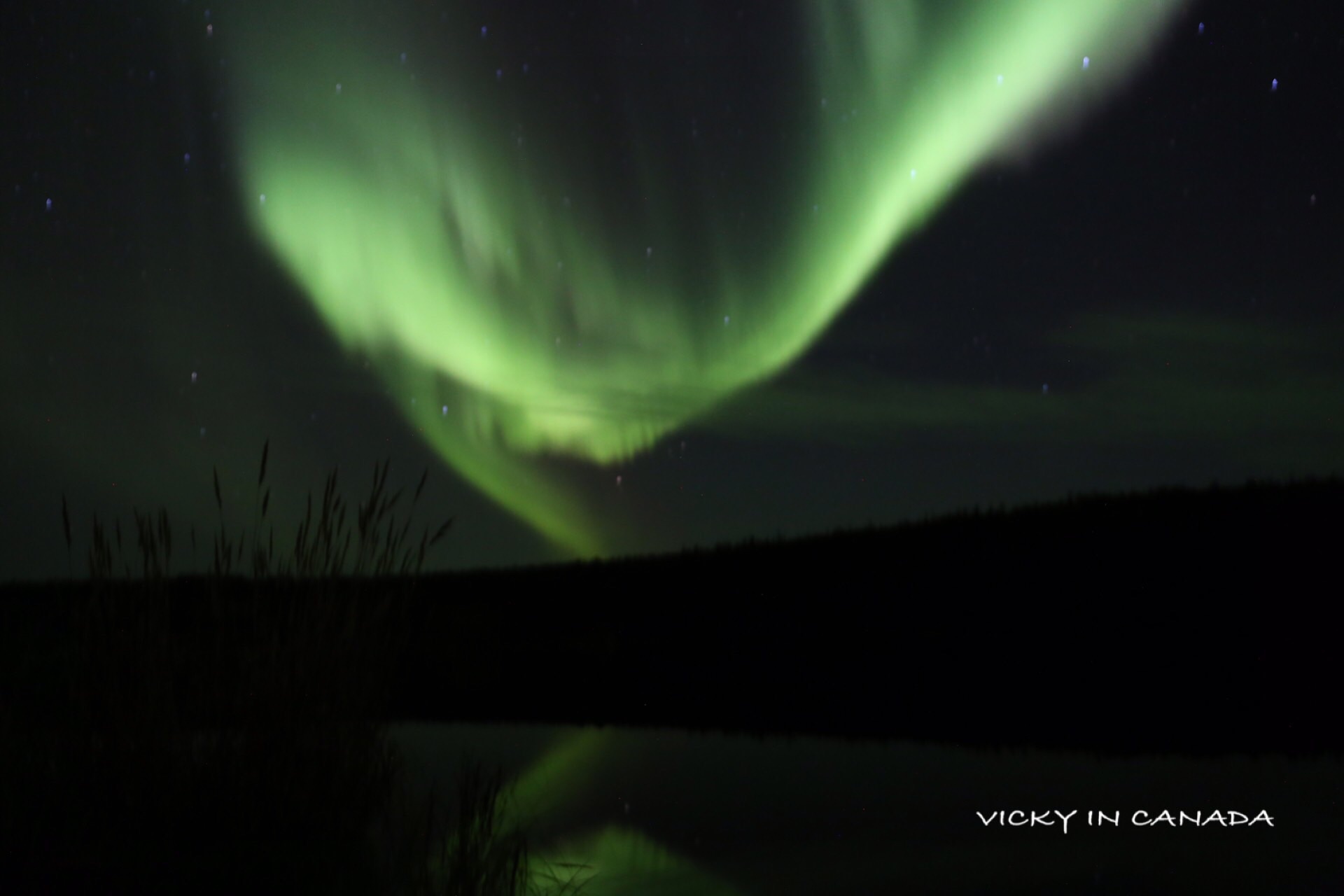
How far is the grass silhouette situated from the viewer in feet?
12.9

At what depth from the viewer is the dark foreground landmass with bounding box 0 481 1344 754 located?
16.4ft

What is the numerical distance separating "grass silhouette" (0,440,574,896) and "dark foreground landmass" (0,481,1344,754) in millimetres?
34

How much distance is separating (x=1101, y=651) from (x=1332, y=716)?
314 centimetres

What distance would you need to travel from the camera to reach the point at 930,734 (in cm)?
722

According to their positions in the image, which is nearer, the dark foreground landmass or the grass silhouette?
the grass silhouette

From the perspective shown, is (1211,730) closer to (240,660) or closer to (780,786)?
(780,786)

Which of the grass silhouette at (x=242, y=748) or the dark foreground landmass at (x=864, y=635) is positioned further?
the dark foreground landmass at (x=864, y=635)

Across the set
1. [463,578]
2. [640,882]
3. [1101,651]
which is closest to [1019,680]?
[1101,651]

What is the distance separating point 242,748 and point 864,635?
9.44m

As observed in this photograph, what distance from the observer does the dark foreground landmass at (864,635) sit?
5008mm

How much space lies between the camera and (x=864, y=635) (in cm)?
1286

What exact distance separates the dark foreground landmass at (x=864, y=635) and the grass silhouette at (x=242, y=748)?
34 mm

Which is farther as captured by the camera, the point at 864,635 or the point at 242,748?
the point at 864,635

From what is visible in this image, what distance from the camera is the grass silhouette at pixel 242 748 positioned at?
3.92 metres
